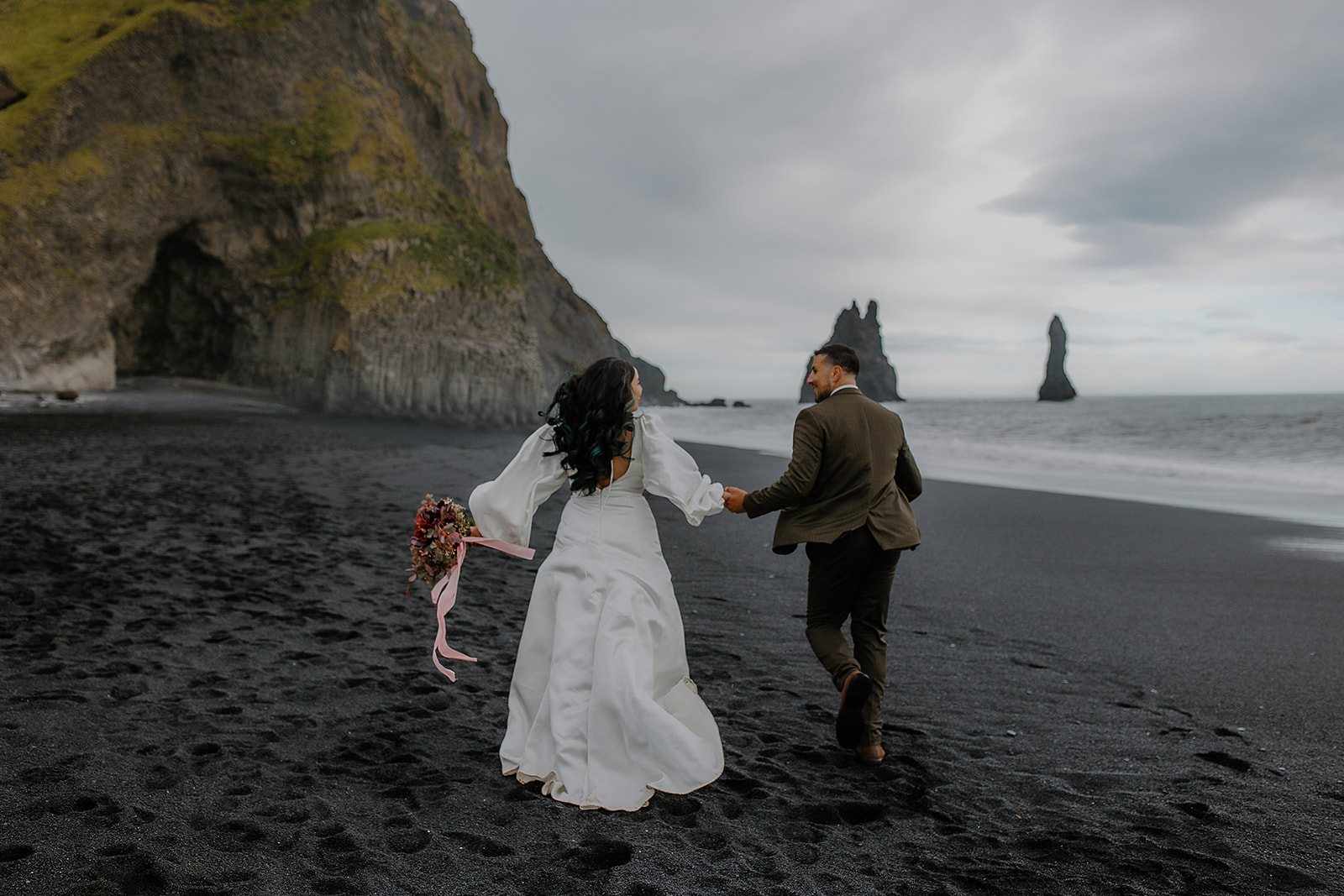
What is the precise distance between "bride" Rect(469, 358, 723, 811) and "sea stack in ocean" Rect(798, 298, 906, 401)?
327ft

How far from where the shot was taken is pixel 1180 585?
7367mm

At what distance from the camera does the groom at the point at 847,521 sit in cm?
365

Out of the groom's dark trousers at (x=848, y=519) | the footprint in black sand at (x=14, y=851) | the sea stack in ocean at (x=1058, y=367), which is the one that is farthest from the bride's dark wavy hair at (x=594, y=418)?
the sea stack in ocean at (x=1058, y=367)

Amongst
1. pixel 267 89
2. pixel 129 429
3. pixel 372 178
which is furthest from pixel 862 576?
pixel 267 89

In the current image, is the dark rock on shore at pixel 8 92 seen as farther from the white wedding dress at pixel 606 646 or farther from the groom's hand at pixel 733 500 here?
the groom's hand at pixel 733 500

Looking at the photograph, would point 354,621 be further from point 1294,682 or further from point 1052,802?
point 1294,682

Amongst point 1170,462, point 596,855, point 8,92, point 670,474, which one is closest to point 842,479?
point 670,474

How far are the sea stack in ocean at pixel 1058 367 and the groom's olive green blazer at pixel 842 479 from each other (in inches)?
4571

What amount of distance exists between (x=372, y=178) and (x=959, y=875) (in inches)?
1483

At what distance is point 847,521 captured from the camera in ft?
12.0

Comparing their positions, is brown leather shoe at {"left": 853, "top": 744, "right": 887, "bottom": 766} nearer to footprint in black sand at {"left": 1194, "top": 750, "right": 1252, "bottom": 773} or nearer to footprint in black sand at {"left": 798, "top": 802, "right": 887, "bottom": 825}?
footprint in black sand at {"left": 798, "top": 802, "right": 887, "bottom": 825}

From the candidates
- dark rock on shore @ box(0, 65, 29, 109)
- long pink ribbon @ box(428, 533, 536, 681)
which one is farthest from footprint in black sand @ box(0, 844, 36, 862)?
dark rock on shore @ box(0, 65, 29, 109)

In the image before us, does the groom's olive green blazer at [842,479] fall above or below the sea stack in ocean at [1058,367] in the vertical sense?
below

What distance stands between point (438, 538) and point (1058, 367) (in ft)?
385
